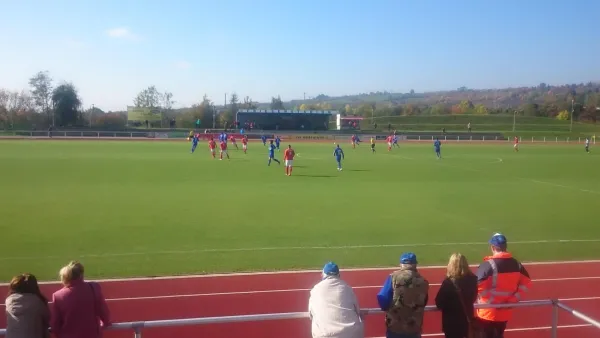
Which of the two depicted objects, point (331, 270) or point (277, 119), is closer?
point (331, 270)

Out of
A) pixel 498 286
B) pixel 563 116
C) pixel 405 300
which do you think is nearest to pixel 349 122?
pixel 563 116

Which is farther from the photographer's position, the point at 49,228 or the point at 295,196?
the point at 295,196

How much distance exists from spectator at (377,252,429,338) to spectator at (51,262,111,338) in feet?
8.89

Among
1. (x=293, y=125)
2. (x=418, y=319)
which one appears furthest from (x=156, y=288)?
(x=293, y=125)

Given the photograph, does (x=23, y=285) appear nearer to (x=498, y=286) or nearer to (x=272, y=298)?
(x=498, y=286)

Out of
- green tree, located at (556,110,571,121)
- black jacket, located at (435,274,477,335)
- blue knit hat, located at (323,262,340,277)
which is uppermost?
green tree, located at (556,110,571,121)

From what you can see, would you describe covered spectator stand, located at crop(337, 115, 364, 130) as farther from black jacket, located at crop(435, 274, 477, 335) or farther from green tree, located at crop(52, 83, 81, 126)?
black jacket, located at crop(435, 274, 477, 335)

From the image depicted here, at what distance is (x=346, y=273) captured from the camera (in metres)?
11.5

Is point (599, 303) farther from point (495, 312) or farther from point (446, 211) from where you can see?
point (446, 211)

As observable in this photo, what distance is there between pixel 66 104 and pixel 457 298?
4104 inches

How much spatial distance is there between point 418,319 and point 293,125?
9124 centimetres

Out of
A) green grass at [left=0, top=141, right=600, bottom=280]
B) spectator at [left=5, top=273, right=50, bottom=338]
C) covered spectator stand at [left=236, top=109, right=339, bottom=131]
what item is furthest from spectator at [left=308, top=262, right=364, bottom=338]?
covered spectator stand at [left=236, top=109, right=339, bottom=131]

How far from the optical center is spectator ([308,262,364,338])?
484 centimetres

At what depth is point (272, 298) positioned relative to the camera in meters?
9.99
